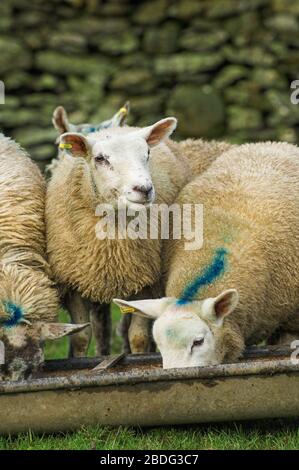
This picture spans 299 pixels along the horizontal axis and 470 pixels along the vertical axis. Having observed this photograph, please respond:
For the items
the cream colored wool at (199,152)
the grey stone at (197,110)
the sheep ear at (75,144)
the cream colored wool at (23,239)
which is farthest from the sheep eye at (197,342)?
the grey stone at (197,110)

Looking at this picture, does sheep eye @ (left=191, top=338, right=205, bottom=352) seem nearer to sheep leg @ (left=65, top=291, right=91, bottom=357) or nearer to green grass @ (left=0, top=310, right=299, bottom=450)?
green grass @ (left=0, top=310, right=299, bottom=450)

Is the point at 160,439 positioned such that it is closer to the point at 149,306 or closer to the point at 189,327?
the point at 189,327

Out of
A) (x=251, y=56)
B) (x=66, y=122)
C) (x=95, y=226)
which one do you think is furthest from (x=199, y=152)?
(x=251, y=56)

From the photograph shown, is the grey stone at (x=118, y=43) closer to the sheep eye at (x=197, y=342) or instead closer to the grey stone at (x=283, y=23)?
the grey stone at (x=283, y=23)

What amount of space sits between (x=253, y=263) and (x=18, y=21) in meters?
6.21

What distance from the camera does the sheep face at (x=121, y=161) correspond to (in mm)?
5270

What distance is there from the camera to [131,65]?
11.0 meters

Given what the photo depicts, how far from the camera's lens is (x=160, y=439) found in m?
4.78

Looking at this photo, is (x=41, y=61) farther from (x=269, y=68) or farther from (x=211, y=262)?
(x=211, y=262)

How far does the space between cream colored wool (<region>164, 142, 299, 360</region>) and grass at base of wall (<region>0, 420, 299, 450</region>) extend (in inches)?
18.8

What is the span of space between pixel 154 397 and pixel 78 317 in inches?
52.3

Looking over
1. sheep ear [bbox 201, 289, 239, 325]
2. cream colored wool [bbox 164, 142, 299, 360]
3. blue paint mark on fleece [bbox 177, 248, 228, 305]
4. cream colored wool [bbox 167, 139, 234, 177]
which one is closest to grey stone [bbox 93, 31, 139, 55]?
cream colored wool [bbox 167, 139, 234, 177]

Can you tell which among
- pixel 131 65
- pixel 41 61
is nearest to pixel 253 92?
pixel 131 65
